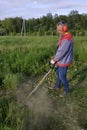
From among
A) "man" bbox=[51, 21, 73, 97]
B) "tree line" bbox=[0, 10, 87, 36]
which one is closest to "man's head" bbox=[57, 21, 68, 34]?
"man" bbox=[51, 21, 73, 97]

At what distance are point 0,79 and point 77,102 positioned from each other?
→ 1981 mm

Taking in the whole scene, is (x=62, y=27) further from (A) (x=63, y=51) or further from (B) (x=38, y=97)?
(B) (x=38, y=97)

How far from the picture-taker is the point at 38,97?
233 inches

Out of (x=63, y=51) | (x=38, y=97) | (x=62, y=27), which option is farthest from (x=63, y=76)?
(x=62, y=27)

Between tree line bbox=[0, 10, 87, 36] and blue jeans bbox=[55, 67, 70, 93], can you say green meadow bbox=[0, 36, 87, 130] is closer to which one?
blue jeans bbox=[55, 67, 70, 93]

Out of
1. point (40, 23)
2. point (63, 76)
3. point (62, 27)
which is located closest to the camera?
point (62, 27)

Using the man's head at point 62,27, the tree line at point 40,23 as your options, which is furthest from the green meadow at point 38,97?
the tree line at point 40,23

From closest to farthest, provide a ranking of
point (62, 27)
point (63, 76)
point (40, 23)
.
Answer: point (62, 27) → point (63, 76) → point (40, 23)

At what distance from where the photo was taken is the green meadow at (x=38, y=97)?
168 inches

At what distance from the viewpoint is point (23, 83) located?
22.9 feet

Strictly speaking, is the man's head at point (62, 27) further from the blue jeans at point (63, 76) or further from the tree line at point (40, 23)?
the tree line at point (40, 23)

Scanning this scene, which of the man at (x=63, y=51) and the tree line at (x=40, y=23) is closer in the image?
the man at (x=63, y=51)

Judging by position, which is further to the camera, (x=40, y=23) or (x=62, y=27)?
(x=40, y=23)

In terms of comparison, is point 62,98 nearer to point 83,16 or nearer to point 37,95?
point 37,95
